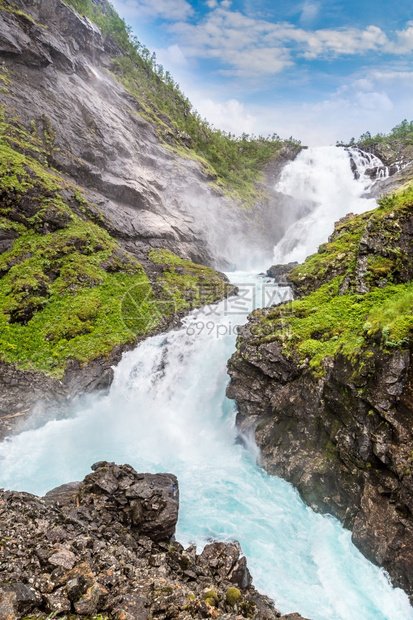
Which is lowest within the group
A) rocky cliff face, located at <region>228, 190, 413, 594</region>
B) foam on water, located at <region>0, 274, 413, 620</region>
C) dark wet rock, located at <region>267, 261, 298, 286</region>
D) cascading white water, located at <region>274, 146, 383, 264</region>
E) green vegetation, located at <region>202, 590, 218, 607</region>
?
foam on water, located at <region>0, 274, 413, 620</region>

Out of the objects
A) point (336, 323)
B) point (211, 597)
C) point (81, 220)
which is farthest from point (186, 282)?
point (211, 597)

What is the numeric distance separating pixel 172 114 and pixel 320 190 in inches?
1058

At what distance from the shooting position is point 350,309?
1253 cm

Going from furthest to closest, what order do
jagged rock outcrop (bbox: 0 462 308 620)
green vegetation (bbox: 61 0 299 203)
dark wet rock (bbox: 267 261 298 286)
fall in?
green vegetation (bbox: 61 0 299 203), dark wet rock (bbox: 267 261 298 286), jagged rock outcrop (bbox: 0 462 308 620)

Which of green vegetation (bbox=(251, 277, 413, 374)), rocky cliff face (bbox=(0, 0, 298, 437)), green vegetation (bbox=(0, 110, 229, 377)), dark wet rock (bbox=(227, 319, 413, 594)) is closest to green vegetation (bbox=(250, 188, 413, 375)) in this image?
green vegetation (bbox=(251, 277, 413, 374))

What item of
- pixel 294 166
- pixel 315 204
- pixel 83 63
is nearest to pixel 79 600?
pixel 83 63

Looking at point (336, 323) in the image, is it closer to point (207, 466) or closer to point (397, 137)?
point (207, 466)

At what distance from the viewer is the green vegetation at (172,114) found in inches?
1759

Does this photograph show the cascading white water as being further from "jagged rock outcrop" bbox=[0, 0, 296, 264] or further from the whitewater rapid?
the whitewater rapid

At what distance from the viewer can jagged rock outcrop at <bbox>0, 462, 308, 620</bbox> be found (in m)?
5.04

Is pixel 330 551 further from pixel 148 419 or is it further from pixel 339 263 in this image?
pixel 339 263

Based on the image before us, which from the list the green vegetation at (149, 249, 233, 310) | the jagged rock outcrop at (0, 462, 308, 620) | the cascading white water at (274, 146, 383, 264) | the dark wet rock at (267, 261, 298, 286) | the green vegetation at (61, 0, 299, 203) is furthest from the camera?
the green vegetation at (61, 0, 299, 203)

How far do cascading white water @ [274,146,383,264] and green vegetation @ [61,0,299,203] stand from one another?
685cm

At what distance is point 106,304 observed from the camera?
66.4ft
